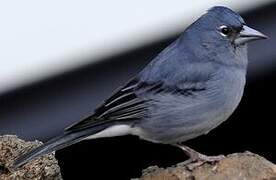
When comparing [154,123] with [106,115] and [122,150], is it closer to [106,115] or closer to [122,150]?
[106,115]

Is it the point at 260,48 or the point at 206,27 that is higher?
the point at 206,27

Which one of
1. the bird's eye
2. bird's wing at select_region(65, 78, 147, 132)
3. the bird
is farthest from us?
the bird's eye

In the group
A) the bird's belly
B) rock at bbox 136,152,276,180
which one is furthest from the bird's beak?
rock at bbox 136,152,276,180

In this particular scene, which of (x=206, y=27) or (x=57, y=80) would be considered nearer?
(x=206, y=27)

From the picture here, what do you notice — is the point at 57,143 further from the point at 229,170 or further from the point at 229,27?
the point at 229,27

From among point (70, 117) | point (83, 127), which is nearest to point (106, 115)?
point (83, 127)

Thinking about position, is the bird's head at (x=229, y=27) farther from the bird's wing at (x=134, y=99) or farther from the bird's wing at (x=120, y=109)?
the bird's wing at (x=120, y=109)

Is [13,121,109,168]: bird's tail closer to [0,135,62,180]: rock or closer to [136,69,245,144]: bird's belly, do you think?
[0,135,62,180]: rock
